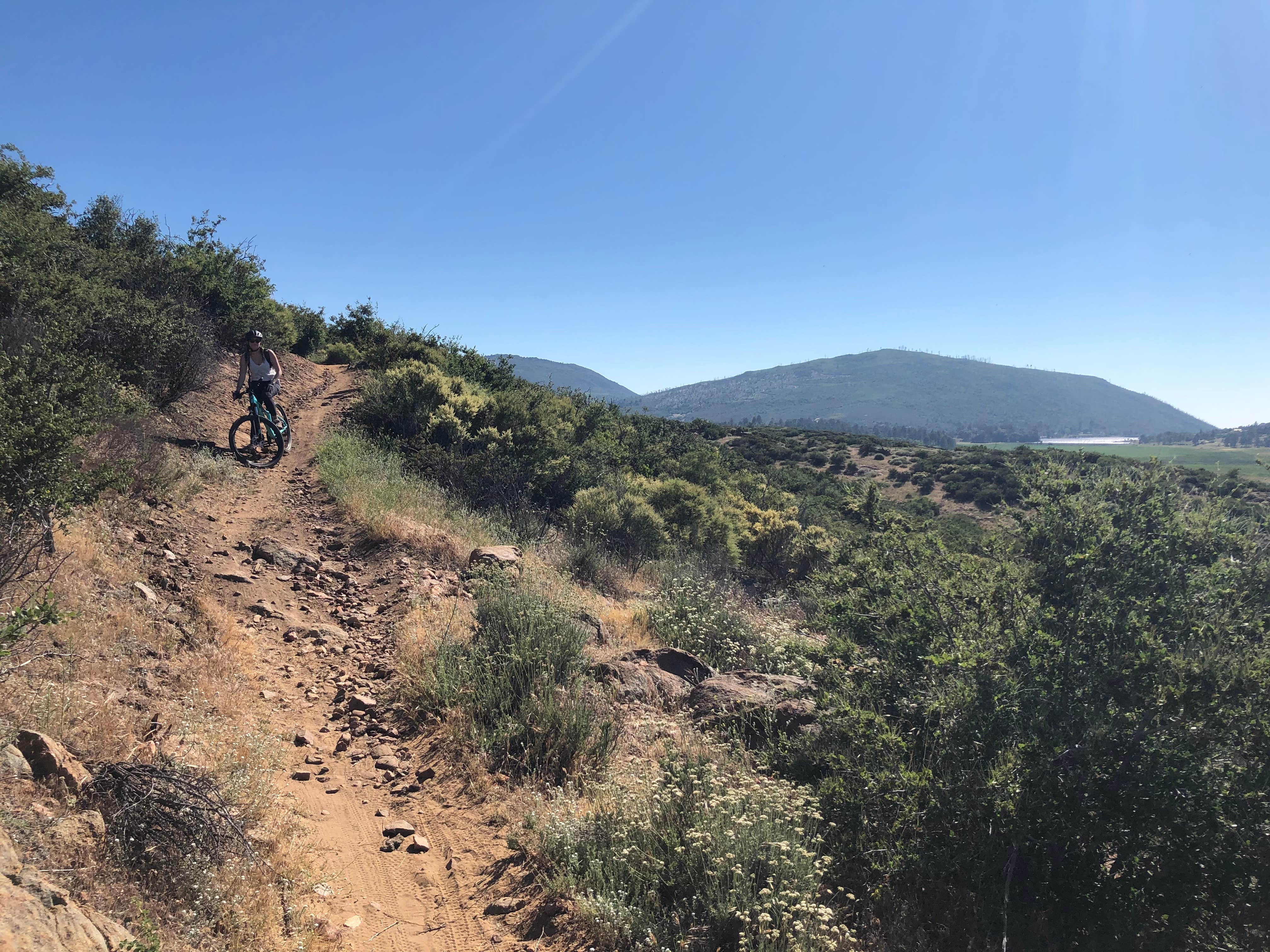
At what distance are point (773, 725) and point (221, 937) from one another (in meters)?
3.79

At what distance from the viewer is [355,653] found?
18.0 feet

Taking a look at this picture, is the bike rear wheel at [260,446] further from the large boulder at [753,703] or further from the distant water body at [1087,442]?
the distant water body at [1087,442]

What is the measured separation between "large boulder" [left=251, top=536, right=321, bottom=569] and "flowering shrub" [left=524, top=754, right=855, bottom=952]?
4.52 meters

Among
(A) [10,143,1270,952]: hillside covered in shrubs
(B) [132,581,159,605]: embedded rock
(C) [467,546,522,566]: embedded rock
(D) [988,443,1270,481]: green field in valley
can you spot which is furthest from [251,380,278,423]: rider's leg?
(D) [988,443,1270,481]: green field in valley

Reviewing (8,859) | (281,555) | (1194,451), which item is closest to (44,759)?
(8,859)

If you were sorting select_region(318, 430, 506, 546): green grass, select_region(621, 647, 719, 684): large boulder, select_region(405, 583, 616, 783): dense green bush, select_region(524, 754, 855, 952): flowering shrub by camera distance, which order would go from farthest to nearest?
select_region(318, 430, 506, 546): green grass < select_region(621, 647, 719, 684): large boulder < select_region(405, 583, 616, 783): dense green bush < select_region(524, 754, 855, 952): flowering shrub

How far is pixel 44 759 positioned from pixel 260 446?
324 inches

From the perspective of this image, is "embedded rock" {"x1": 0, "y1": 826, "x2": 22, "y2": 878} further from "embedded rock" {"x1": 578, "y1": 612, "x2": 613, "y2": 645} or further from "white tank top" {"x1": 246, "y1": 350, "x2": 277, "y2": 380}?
"white tank top" {"x1": 246, "y1": 350, "x2": 277, "y2": 380}

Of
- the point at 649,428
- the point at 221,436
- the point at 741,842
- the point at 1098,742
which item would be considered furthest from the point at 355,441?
the point at 649,428

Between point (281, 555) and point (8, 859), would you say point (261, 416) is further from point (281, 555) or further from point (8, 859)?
point (8, 859)

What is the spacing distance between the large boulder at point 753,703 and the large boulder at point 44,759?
13.0ft

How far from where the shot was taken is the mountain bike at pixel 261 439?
9.29 meters

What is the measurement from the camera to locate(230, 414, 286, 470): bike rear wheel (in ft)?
30.3

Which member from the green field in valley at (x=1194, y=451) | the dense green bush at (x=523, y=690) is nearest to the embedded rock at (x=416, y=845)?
the dense green bush at (x=523, y=690)
